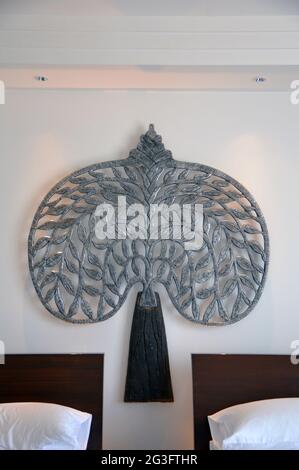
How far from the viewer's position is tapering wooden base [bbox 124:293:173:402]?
2250 millimetres

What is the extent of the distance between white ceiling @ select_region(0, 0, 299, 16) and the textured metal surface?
58 cm

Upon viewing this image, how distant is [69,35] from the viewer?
7.12ft

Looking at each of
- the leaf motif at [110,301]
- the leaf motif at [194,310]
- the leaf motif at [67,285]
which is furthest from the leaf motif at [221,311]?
the leaf motif at [67,285]

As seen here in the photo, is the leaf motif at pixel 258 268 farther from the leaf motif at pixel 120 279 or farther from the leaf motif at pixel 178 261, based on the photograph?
the leaf motif at pixel 120 279

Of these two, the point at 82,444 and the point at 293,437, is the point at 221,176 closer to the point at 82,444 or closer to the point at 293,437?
the point at 293,437

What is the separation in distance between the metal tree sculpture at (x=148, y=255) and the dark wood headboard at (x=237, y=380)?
0.59ft

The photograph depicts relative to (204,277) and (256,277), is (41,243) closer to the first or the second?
(204,277)

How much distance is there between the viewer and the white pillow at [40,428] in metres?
1.84

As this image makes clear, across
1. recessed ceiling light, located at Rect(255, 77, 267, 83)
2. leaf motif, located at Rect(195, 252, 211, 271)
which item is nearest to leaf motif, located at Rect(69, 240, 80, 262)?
leaf motif, located at Rect(195, 252, 211, 271)

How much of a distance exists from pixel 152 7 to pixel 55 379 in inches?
74.9

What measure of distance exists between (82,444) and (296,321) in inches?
49.4

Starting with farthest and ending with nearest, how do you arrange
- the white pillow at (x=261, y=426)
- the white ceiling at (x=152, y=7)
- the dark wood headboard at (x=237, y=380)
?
the dark wood headboard at (x=237, y=380), the white ceiling at (x=152, y=7), the white pillow at (x=261, y=426)

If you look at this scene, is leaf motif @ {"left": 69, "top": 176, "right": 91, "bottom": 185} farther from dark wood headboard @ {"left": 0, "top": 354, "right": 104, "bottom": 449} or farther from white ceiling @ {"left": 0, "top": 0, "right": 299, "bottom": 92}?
dark wood headboard @ {"left": 0, "top": 354, "right": 104, "bottom": 449}

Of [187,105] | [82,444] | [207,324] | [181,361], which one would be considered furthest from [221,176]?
[82,444]
